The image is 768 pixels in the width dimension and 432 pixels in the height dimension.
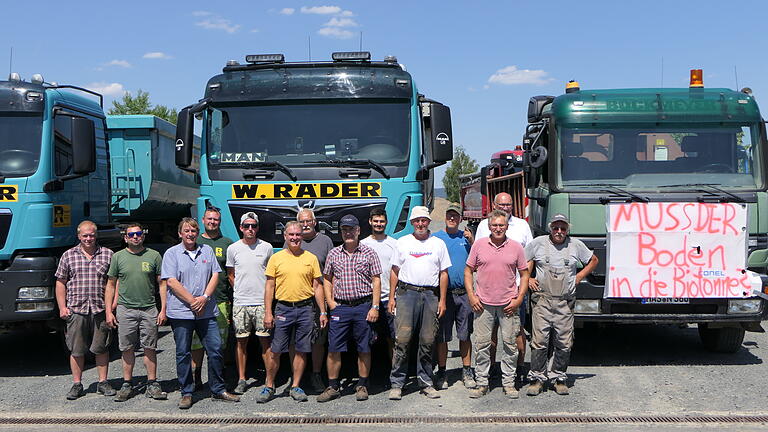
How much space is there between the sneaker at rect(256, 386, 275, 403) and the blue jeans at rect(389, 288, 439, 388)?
112 centimetres

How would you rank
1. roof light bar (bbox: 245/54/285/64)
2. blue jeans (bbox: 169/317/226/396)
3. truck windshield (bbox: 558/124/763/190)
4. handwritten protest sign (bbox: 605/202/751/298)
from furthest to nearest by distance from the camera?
roof light bar (bbox: 245/54/285/64) → truck windshield (bbox: 558/124/763/190) → handwritten protest sign (bbox: 605/202/751/298) → blue jeans (bbox: 169/317/226/396)

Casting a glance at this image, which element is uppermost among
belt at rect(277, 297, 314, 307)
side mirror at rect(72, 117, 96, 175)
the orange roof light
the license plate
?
the orange roof light

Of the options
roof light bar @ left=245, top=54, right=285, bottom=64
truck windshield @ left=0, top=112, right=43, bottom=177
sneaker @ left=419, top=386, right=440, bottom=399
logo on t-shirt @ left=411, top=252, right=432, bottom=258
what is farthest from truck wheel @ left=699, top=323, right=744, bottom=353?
truck windshield @ left=0, top=112, right=43, bottom=177

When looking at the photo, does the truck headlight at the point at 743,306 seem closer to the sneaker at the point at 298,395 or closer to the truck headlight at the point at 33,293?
the sneaker at the point at 298,395

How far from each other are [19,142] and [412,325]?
4.60m

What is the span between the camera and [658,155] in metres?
7.97

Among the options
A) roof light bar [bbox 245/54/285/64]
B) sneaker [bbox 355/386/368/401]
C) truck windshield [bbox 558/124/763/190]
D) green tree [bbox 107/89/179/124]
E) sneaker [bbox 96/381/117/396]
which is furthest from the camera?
green tree [bbox 107/89/179/124]

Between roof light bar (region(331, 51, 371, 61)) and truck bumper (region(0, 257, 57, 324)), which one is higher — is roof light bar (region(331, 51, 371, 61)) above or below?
above

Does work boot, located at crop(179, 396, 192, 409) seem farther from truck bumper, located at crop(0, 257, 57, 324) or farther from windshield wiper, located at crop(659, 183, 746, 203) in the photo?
windshield wiper, located at crop(659, 183, 746, 203)

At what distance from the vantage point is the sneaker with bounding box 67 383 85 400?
22.3 feet

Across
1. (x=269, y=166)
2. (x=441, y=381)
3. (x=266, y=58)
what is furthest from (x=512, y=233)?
(x=266, y=58)

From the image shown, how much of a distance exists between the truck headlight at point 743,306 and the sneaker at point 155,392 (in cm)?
574

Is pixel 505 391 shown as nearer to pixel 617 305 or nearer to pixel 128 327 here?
pixel 617 305

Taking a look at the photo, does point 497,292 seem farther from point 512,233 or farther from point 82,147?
point 82,147
